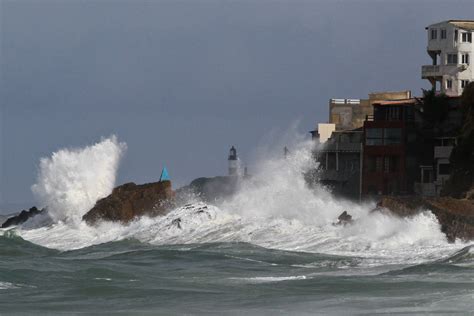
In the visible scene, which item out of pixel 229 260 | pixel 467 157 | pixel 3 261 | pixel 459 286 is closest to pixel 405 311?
pixel 459 286

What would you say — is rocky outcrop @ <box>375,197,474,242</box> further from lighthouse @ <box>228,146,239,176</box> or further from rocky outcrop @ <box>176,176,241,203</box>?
lighthouse @ <box>228,146,239,176</box>

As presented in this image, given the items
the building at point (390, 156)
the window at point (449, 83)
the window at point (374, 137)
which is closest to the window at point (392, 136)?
the building at point (390, 156)

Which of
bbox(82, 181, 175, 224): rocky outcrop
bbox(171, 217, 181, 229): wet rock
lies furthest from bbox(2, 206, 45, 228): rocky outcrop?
bbox(171, 217, 181, 229): wet rock

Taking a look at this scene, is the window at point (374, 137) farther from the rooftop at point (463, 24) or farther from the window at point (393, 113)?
the rooftop at point (463, 24)

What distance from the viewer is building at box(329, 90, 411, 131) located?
243 ft

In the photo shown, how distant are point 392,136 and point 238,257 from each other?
64.2 ft

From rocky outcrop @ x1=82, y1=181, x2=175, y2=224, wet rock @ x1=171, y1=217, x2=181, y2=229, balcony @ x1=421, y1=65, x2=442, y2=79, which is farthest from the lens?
balcony @ x1=421, y1=65, x2=442, y2=79

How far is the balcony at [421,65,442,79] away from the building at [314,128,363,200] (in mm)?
4074

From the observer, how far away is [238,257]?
46.6 metres

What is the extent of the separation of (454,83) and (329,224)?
18.0m

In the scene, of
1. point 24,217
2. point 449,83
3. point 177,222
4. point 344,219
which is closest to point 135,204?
point 177,222

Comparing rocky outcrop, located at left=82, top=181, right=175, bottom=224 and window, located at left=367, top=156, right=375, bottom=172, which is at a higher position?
window, located at left=367, top=156, right=375, bottom=172

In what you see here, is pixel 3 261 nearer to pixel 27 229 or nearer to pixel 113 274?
pixel 113 274

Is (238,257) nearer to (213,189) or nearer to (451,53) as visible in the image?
(213,189)
